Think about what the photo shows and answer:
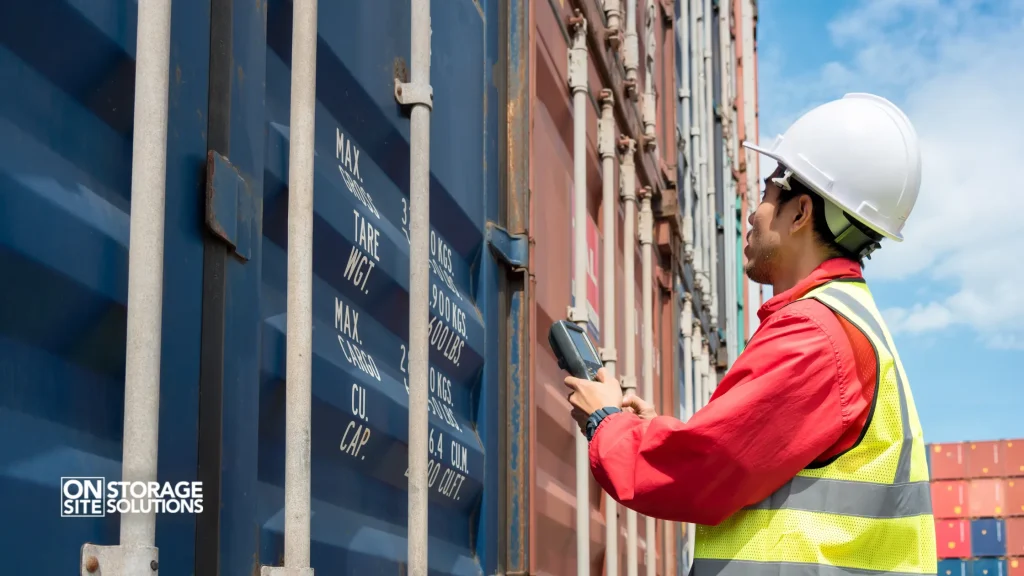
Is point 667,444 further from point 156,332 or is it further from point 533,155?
point 533,155

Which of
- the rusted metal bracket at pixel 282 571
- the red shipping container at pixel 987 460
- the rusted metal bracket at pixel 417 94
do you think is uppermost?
the red shipping container at pixel 987 460

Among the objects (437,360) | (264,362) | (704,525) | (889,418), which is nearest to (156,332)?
(264,362)

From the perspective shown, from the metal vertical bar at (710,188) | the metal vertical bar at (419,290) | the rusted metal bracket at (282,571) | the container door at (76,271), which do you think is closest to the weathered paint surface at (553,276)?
the metal vertical bar at (419,290)

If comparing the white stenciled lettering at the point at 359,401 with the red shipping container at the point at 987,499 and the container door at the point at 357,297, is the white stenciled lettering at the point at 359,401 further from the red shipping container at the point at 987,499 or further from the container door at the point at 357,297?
the red shipping container at the point at 987,499

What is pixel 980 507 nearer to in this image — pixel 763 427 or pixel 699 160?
pixel 699 160

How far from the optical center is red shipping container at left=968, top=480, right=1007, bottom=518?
15.3 metres

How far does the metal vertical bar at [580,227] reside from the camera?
3670mm

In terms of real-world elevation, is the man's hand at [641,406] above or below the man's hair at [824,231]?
below

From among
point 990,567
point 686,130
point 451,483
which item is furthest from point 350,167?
point 990,567

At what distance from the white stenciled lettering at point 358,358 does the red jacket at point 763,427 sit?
62 centimetres

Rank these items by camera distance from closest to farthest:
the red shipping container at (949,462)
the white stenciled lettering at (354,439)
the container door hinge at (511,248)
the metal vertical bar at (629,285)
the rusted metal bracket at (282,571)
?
the rusted metal bracket at (282,571) → the white stenciled lettering at (354,439) → the container door hinge at (511,248) → the metal vertical bar at (629,285) → the red shipping container at (949,462)

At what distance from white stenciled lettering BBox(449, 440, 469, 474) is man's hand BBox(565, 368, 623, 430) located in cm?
70

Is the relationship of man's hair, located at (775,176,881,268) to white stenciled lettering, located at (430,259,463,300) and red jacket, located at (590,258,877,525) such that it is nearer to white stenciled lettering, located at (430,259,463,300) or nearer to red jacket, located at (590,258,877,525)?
red jacket, located at (590,258,877,525)

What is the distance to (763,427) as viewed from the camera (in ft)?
6.19
